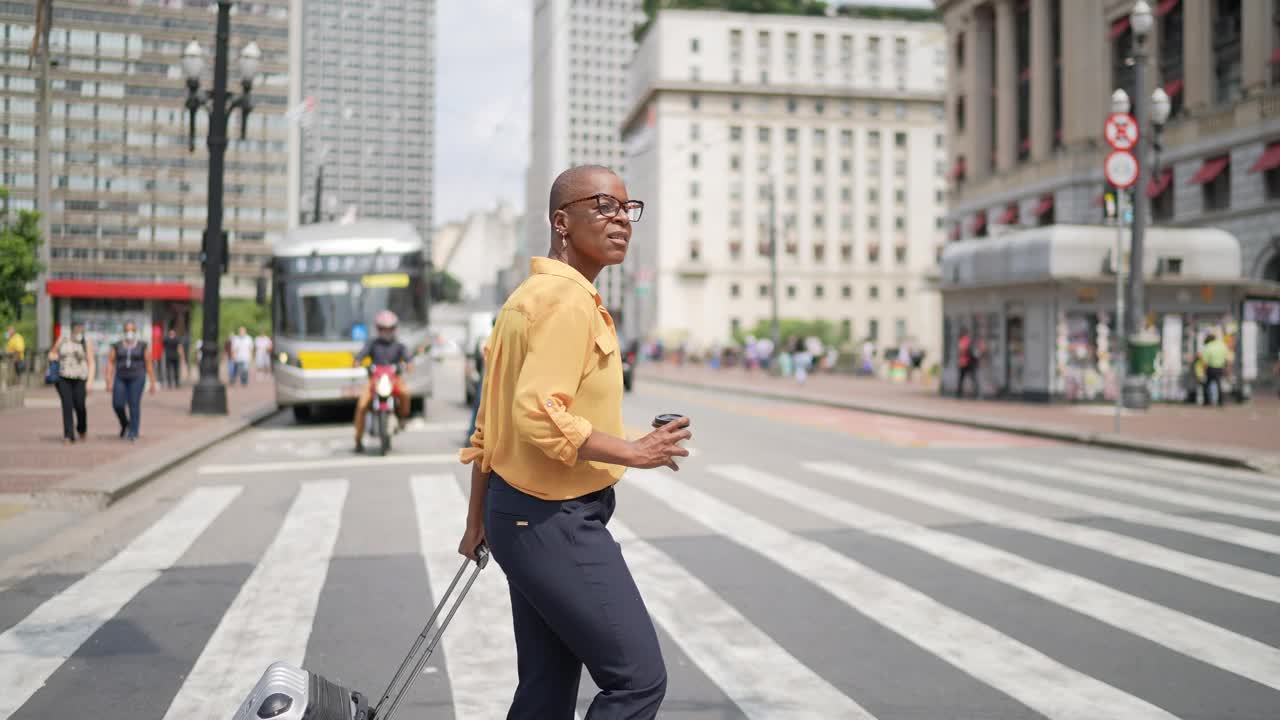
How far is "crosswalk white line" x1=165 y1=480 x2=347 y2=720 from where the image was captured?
4555mm

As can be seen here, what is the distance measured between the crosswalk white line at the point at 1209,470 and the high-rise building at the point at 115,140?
1327cm

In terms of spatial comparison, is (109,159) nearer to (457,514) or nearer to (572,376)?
(457,514)

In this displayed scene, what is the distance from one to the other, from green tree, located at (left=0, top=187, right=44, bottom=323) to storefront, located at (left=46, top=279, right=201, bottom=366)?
530 mm

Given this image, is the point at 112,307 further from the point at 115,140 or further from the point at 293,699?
the point at 293,699

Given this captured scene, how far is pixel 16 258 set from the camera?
1841cm

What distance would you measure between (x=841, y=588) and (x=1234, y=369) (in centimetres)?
2188

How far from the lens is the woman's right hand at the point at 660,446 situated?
2719 millimetres

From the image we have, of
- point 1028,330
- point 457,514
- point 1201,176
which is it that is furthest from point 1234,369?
point 457,514

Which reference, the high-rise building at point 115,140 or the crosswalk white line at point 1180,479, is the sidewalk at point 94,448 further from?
the crosswalk white line at point 1180,479

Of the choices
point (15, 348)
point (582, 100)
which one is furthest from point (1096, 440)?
point (582, 100)

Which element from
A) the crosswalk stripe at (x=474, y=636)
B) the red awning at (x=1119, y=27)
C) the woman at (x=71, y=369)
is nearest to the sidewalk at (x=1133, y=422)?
the crosswalk stripe at (x=474, y=636)

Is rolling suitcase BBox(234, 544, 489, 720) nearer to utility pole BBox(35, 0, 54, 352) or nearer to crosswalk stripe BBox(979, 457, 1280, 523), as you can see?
crosswalk stripe BBox(979, 457, 1280, 523)

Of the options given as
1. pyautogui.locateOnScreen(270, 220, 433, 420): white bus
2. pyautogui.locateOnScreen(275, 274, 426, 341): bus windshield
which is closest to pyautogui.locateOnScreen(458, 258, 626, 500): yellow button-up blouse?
pyautogui.locateOnScreen(270, 220, 433, 420): white bus

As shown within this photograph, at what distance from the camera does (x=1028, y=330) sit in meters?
24.9
